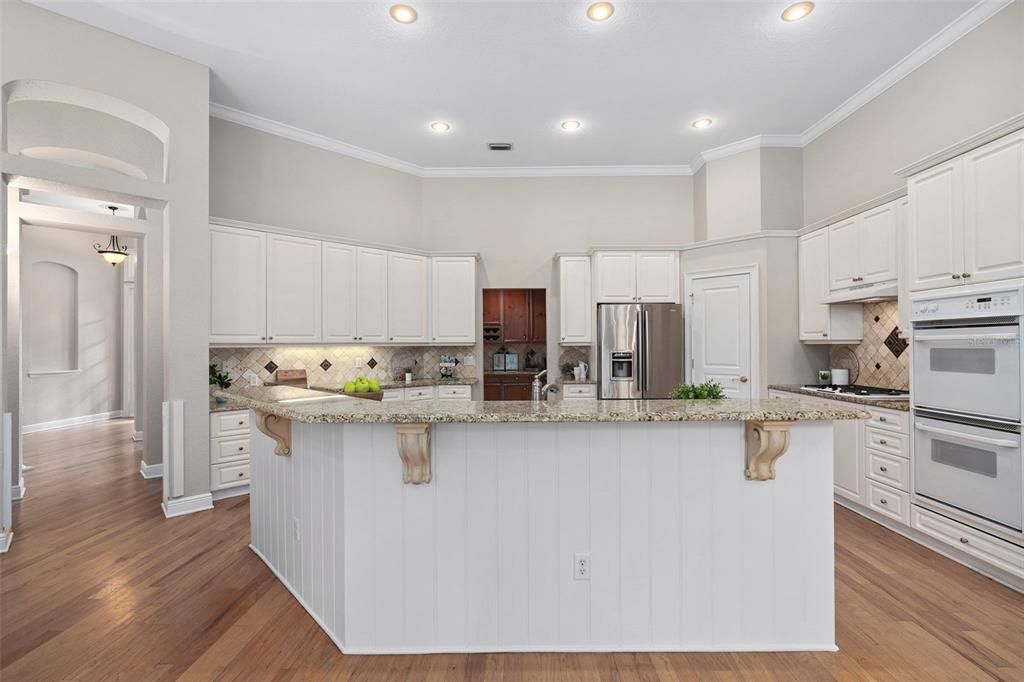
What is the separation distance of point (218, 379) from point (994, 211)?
18.1 ft

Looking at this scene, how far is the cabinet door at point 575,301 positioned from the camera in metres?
5.48

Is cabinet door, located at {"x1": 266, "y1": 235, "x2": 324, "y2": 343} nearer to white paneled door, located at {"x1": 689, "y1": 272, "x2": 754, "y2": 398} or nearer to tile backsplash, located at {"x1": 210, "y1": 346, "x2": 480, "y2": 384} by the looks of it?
tile backsplash, located at {"x1": 210, "y1": 346, "x2": 480, "y2": 384}

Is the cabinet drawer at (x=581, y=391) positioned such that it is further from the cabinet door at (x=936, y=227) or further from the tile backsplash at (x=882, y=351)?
the cabinet door at (x=936, y=227)

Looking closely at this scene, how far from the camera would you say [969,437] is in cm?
263

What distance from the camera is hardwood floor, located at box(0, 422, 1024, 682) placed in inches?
72.3

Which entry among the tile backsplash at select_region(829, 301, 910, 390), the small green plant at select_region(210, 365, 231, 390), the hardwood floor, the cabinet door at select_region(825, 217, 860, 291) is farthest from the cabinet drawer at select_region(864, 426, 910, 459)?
the small green plant at select_region(210, 365, 231, 390)

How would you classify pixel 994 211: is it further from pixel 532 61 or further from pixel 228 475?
pixel 228 475

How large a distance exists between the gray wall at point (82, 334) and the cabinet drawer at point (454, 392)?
6.37 m

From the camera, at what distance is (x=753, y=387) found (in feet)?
15.5

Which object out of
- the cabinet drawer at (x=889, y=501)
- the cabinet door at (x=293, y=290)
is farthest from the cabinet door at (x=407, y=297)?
the cabinet drawer at (x=889, y=501)

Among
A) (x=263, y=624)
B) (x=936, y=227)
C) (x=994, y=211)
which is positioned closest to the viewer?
(x=263, y=624)

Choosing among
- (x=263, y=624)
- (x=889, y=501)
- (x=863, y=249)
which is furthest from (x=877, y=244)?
→ (x=263, y=624)

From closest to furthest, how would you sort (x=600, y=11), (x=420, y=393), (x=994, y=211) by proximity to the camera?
(x=994, y=211) → (x=600, y=11) → (x=420, y=393)

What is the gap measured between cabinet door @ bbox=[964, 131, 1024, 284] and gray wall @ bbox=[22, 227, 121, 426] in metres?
10.5
